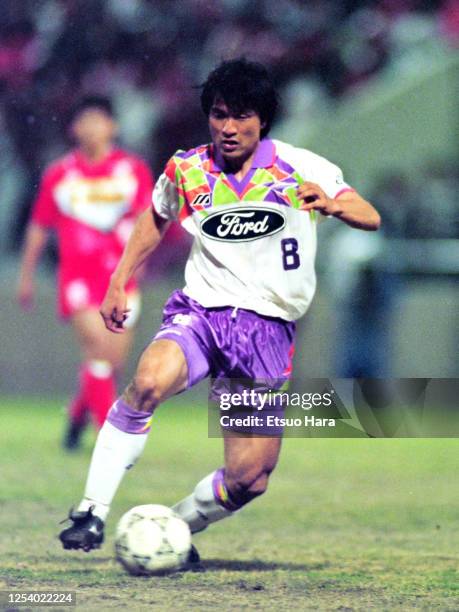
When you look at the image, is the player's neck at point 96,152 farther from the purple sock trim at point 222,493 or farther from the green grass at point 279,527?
the purple sock trim at point 222,493

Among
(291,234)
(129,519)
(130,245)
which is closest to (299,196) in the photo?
(291,234)

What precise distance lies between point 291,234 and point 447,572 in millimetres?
1446

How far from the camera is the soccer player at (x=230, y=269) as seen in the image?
5.86m

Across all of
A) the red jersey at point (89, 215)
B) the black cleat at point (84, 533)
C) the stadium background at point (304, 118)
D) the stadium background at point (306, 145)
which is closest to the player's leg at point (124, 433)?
the black cleat at point (84, 533)

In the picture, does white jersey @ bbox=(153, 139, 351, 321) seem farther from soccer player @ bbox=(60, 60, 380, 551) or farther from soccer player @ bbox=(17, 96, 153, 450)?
soccer player @ bbox=(17, 96, 153, 450)

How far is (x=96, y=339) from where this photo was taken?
10336 millimetres

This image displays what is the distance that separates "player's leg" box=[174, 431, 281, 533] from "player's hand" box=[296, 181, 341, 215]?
3.45ft

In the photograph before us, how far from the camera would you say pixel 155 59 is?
49.6 ft

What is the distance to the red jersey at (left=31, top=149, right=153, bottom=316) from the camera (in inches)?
411

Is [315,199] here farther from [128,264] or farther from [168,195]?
[128,264]

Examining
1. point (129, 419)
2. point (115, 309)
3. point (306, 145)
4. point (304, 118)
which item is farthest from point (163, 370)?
point (306, 145)

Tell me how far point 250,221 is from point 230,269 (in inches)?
7.7

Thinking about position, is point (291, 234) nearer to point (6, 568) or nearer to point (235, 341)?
point (235, 341)

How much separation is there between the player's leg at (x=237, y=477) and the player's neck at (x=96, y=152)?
4.58 metres
